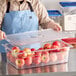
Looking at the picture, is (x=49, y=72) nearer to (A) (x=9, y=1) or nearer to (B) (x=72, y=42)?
(B) (x=72, y=42)

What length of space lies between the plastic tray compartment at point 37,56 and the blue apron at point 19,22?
2.29 ft

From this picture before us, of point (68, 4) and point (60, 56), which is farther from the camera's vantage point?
point (68, 4)

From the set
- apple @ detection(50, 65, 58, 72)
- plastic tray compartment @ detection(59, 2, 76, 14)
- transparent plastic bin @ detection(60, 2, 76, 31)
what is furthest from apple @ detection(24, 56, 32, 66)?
plastic tray compartment @ detection(59, 2, 76, 14)

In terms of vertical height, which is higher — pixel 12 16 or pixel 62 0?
pixel 62 0

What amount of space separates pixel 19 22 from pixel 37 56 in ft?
2.70

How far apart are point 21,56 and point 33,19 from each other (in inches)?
34.0

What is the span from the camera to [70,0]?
280 cm

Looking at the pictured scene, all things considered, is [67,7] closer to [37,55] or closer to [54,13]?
[54,13]

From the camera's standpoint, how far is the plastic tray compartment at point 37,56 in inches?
47.0

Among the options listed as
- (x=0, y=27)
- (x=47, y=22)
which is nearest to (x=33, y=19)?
(x=47, y=22)

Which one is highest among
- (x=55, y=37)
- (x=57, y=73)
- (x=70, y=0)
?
(x=70, y=0)

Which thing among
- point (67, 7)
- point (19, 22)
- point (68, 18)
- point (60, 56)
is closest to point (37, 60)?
point (60, 56)

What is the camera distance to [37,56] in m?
1.20

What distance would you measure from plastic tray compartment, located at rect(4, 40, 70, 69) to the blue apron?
70 centimetres
